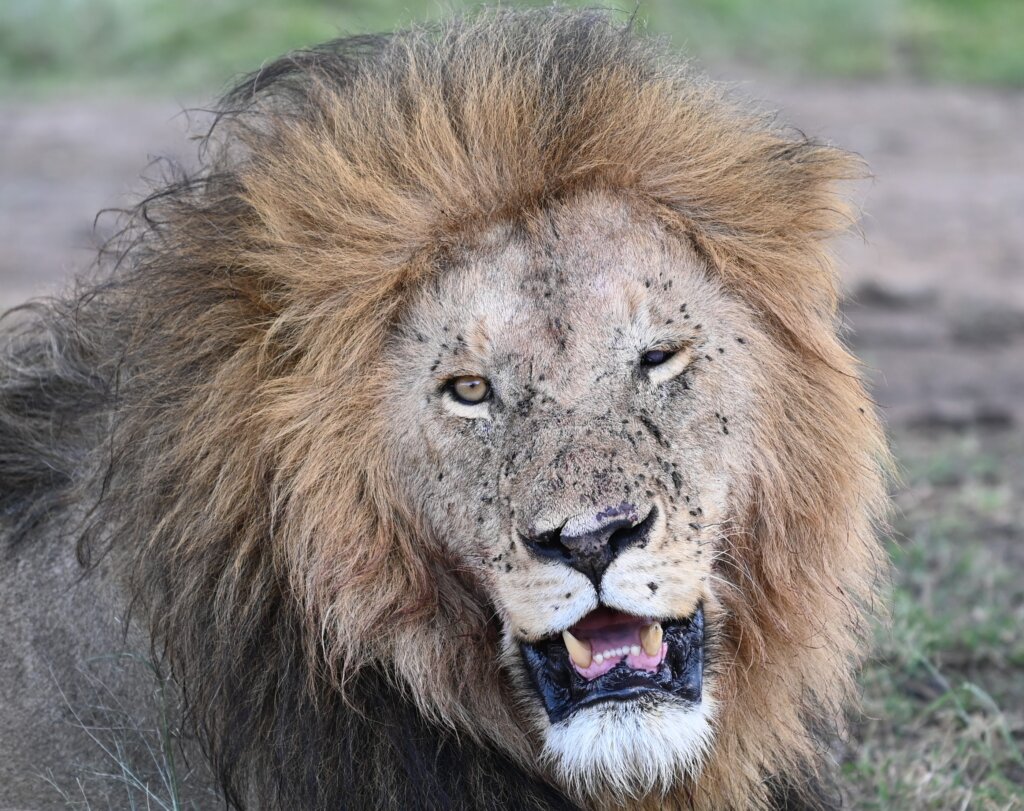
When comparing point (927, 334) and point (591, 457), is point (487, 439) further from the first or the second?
point (927, 334)

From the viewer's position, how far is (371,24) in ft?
43.9

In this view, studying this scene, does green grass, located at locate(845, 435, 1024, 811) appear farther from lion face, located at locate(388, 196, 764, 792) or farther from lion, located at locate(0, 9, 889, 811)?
lion face, located at locate(388, 196, 764, 792)

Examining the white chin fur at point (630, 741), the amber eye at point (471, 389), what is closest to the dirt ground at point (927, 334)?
the amber eye at point (471, 389)

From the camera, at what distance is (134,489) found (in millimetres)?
2756

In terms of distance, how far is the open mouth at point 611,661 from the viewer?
2.46 m

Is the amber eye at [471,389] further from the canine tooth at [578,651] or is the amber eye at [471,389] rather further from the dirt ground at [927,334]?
the dirt ground at [927,334]

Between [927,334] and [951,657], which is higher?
[927,334]

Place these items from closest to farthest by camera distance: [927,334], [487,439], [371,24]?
1. [487,439]
2. [927,334]
3. [371,24]

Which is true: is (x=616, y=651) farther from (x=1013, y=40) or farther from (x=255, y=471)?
(x=1013, y=40)

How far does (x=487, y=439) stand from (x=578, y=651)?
0.40 m

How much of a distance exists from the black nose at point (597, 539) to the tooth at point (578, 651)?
5.7 inches

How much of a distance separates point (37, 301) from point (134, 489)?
39.0 inches

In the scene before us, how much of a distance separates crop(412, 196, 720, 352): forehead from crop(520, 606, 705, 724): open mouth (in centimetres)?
50

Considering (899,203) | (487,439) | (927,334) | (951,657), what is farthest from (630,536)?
(899,203)
